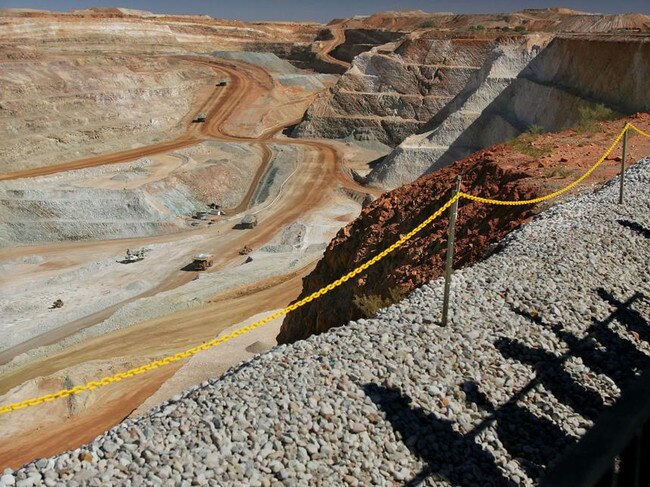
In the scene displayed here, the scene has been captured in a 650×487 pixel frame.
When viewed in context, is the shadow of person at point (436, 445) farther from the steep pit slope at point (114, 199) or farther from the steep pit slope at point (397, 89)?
the steep pit slope at point (397, 89)

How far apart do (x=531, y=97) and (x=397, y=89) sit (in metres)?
20.1

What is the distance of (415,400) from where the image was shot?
6.68 m

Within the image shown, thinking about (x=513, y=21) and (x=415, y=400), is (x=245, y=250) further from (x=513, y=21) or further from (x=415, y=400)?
(x=513, y=21)

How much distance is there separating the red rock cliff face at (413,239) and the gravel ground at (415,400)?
10.6ft

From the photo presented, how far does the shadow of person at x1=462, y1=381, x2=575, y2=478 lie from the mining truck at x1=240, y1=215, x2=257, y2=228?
1311 inches

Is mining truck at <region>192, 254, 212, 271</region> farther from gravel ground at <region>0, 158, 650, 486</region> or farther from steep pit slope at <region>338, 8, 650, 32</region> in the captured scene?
steep pit slope at <region>338, 8, 650, 32</region>

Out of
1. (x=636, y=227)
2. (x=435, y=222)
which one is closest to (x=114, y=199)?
(x=435, y=222)

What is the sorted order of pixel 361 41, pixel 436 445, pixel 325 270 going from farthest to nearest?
pixel 361 41 < pixel 325 270 < pixel 436 445

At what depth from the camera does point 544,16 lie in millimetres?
112125

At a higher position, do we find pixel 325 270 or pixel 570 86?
pixel 570 86

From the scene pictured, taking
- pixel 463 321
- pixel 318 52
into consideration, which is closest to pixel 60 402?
pixel 463 321

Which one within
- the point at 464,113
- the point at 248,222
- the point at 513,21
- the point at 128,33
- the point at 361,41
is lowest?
the point at 248,222

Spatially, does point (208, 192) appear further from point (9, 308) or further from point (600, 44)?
point (600, 44)

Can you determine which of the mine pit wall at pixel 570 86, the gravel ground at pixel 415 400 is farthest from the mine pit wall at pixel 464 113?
the gravel ground at pixel 415 400
